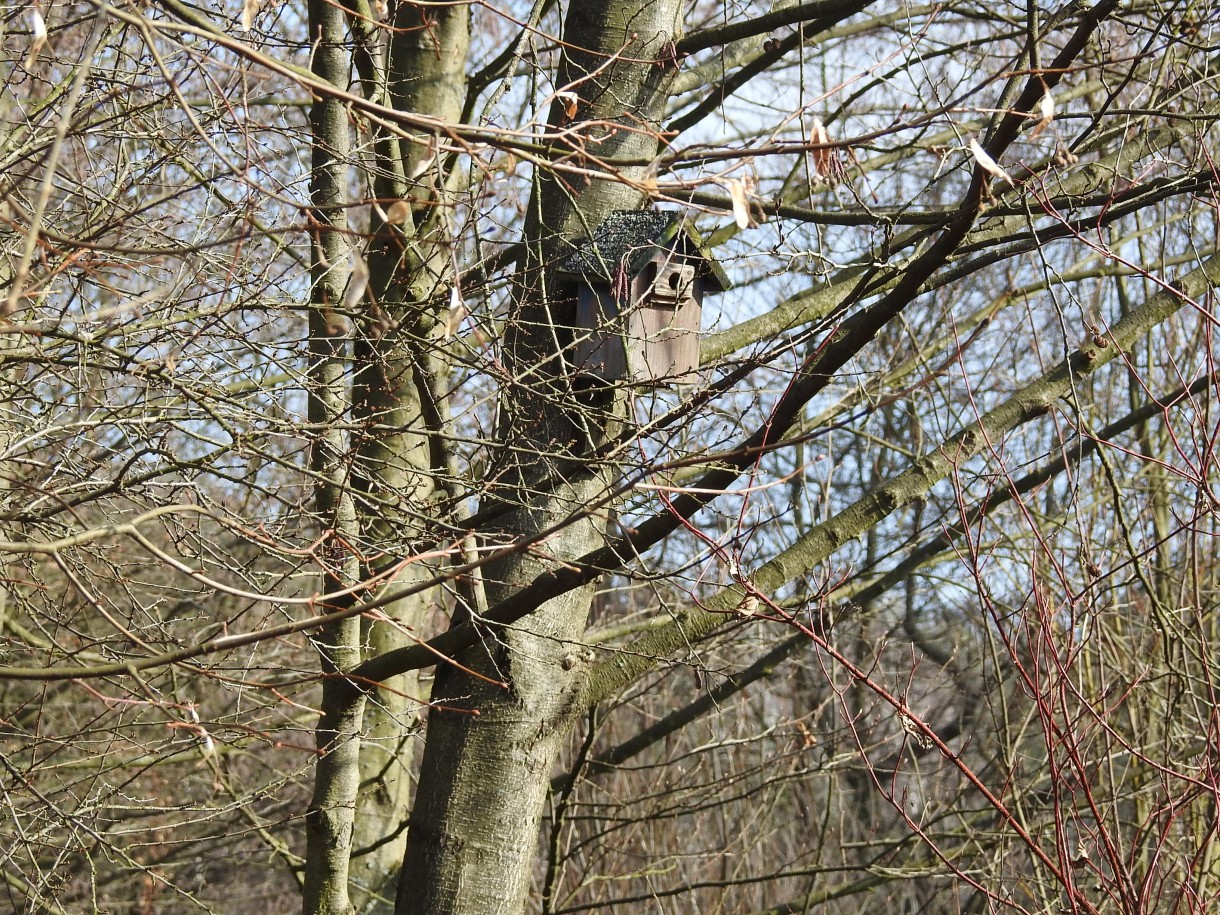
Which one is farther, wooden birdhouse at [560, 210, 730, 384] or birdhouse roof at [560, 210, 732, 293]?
birdhouse roof at [560, 210, 732, 293]

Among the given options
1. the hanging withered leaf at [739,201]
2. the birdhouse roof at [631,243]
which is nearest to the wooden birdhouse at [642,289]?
the birdhouse roof at [631,243]

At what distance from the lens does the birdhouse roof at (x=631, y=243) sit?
348cm

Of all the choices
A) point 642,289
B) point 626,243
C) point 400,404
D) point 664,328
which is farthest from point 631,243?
point 400,404

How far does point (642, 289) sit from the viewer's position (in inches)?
141

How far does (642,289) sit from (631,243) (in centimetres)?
15

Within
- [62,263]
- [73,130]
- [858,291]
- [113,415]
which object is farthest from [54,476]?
[858,291]

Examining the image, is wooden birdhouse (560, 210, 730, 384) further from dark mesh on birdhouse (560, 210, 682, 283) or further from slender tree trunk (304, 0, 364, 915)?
slender tree trunk (304, 0, 364, 915)

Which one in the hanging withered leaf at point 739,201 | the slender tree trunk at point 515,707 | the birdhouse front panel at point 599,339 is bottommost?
the slender tree trunk at point 515,707

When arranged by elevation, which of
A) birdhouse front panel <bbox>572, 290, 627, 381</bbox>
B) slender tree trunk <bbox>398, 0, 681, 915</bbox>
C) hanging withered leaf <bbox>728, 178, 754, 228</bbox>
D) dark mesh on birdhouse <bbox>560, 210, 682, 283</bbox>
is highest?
dark mesh on birdhouse <bbox>560, 210, 682, 283</bbox>

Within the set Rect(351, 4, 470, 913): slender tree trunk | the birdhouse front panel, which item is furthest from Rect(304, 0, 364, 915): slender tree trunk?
the birdhouse front panel

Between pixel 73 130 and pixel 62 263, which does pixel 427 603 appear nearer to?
pixel 73 130

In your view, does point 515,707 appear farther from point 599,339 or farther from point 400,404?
point 400,404

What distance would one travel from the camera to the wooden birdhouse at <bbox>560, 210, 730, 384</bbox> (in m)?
3.37

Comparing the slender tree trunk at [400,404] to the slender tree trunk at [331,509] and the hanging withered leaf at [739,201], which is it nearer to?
the slender tree trunk at [331,509]
